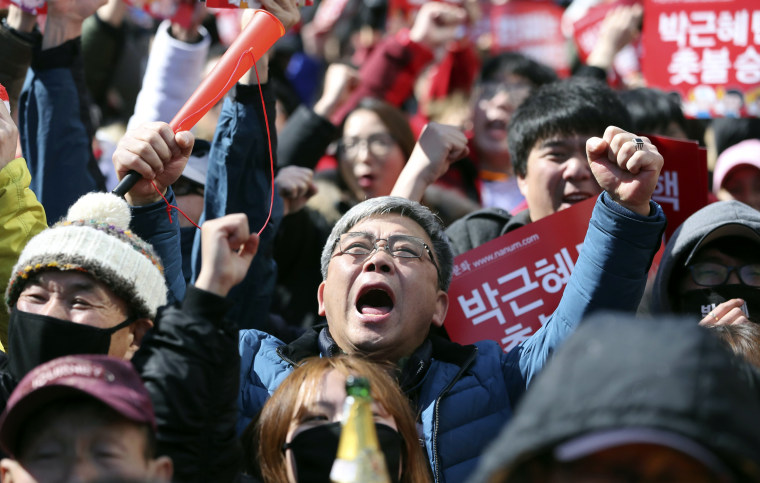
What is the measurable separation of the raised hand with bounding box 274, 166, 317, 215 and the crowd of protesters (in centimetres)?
1

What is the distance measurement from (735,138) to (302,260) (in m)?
2.97

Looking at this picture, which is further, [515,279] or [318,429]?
[515,279]

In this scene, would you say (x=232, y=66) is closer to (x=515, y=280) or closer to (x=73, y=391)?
(x=515, y=280)

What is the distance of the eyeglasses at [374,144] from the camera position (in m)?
5.37

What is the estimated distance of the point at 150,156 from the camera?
318 cm

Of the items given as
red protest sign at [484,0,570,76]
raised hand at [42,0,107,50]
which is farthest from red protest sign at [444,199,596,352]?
red protest sign at [484,0,570,76]

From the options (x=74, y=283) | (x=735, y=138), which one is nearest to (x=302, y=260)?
(x=74, y=283)

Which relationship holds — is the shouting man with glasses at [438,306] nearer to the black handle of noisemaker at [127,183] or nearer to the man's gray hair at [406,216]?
the man's gray hair at [406,216]

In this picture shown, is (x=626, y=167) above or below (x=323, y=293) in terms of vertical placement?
above

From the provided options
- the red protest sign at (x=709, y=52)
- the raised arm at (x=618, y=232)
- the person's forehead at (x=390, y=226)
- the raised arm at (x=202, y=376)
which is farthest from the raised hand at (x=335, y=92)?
the raised arm at (x=202, y=376)

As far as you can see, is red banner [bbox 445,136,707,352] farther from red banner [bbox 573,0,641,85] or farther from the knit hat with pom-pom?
red banner [bbox 573,0,641,85]

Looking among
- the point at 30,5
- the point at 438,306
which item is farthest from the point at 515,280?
the point at 30,5

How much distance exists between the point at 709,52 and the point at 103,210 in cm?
394

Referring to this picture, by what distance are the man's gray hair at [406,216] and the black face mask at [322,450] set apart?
3.59 feet
